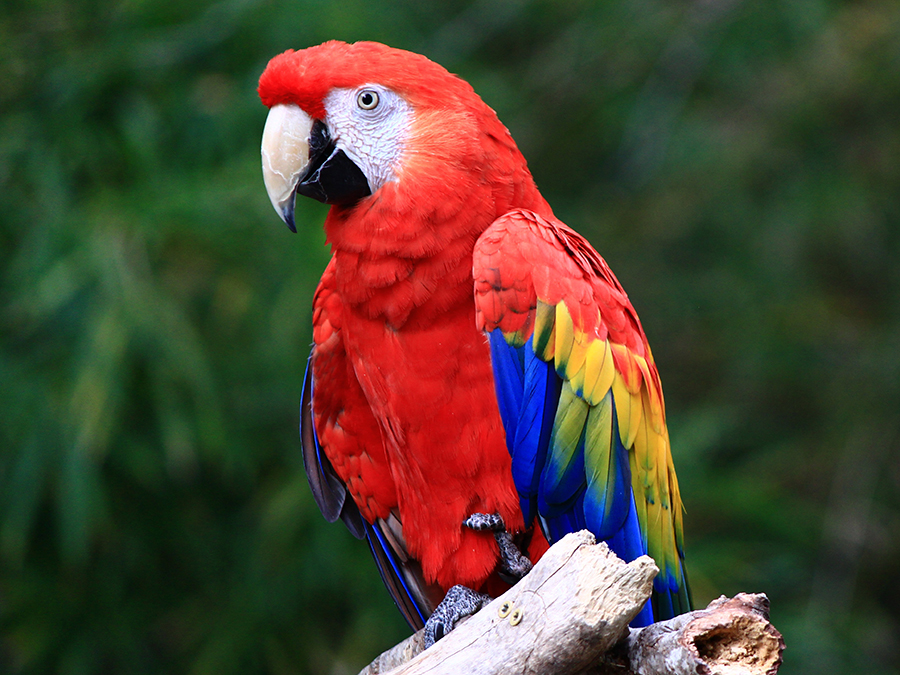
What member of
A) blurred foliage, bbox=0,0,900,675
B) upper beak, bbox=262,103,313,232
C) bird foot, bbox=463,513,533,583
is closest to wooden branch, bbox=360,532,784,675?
bird foot, bbox=463,513,533,583

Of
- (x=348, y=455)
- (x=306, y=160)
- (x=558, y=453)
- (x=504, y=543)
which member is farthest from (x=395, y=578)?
(x=306, y=160)

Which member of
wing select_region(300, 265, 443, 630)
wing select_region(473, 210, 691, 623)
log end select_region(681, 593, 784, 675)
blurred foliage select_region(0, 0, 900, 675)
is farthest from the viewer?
blurred foliage select_region(0, 0, 900, 675)

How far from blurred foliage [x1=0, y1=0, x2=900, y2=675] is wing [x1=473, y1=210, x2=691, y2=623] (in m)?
1.24

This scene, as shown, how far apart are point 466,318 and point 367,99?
1.36ft

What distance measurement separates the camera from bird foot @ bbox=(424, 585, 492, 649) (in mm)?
1521

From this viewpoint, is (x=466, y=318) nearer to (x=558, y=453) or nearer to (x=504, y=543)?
(x=558, y=453)

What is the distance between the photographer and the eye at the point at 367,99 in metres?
1.47

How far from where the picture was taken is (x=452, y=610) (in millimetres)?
1526

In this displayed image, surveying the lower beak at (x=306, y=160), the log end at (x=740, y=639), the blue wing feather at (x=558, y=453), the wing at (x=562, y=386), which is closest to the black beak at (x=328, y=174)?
the lower beak at (x=306, y=160)

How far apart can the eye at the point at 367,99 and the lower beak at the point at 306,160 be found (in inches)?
→ 3.0

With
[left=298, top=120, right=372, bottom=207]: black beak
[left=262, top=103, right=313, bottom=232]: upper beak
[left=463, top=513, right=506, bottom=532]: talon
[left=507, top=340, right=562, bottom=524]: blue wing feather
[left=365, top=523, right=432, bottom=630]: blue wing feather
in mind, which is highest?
[left=262, top=103, right=313, bottom=232]: upper beak

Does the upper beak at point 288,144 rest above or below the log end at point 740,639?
above

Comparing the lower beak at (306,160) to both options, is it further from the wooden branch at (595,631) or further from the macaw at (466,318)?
the wooden branch at (595,631)

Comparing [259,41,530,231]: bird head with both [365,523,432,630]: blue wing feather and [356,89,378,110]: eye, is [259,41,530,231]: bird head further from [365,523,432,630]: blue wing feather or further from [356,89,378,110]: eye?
[365,523,432,630]: blue wing feather
